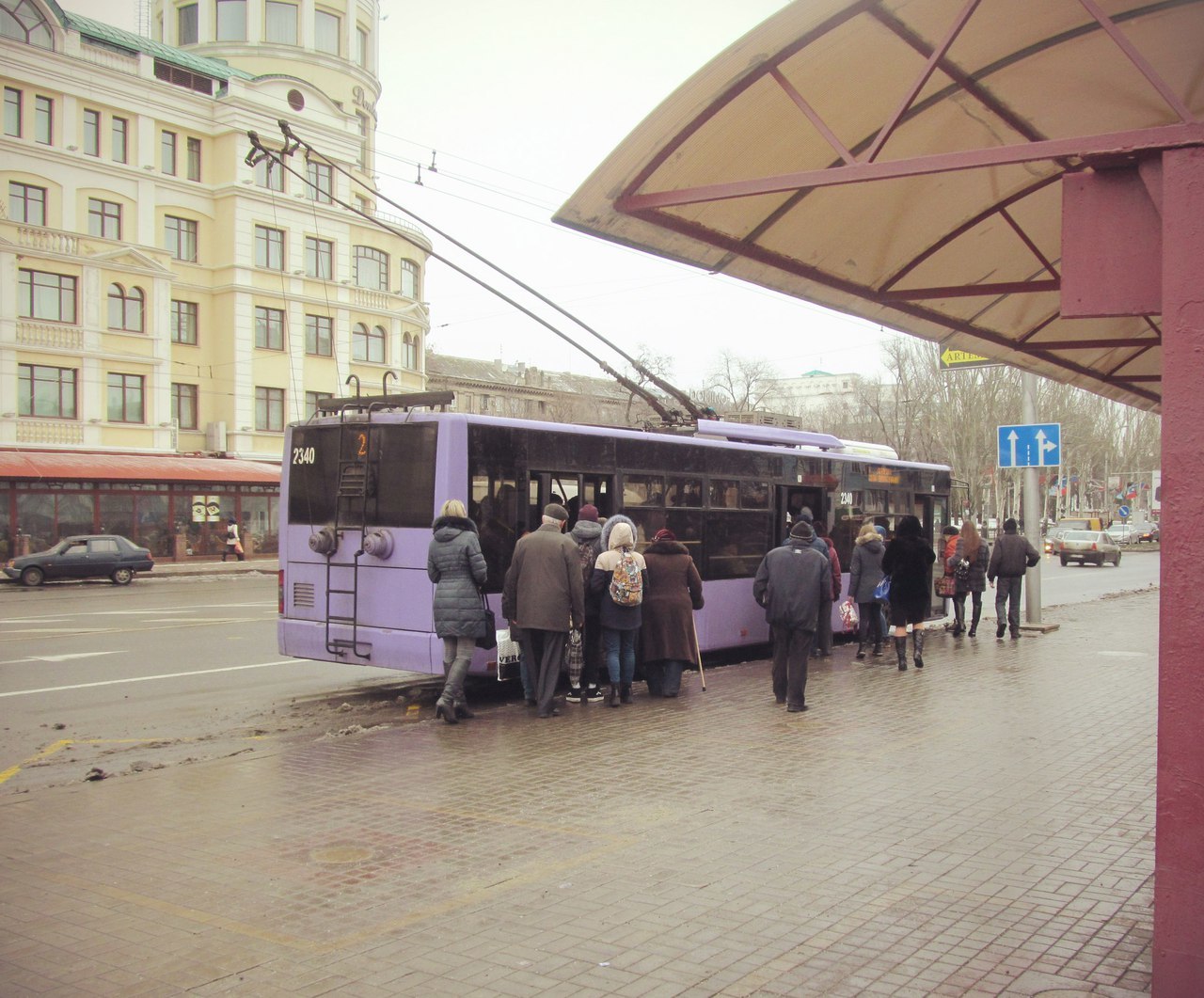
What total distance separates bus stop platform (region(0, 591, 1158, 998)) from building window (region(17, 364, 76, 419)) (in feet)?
107

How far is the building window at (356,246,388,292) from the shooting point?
160ft

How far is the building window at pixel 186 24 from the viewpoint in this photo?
162ft

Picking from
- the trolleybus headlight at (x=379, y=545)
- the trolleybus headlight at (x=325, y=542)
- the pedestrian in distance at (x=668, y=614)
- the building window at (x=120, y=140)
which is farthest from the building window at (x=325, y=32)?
→ the pedestrian in distance at (x=668, y=614)

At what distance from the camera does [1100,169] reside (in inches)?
170

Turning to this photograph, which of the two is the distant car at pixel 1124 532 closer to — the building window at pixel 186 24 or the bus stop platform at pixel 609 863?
the building window at pixel 186 24

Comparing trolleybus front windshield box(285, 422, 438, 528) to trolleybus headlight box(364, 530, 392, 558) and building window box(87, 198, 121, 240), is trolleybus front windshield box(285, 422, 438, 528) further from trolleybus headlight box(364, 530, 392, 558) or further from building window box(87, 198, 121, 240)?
building window box(87, 198, 121, 240)

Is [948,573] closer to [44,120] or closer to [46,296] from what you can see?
[46,296]

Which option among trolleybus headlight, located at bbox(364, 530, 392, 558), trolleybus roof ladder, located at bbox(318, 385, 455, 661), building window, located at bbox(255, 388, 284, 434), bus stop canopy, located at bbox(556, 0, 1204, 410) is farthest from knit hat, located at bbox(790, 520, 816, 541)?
building window, located at bbox(255, 388, 284, 434)

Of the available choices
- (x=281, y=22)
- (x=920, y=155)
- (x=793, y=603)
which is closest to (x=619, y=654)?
(x=793, y=603)

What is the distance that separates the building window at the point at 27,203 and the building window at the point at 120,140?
10.8 feet

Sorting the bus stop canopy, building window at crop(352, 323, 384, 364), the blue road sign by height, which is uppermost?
building window at crop(352, 323, 384, 364)

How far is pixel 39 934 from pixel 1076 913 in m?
4.52

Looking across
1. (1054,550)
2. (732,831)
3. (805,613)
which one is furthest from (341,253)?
(732,831)

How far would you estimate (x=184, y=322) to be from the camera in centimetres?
4425
